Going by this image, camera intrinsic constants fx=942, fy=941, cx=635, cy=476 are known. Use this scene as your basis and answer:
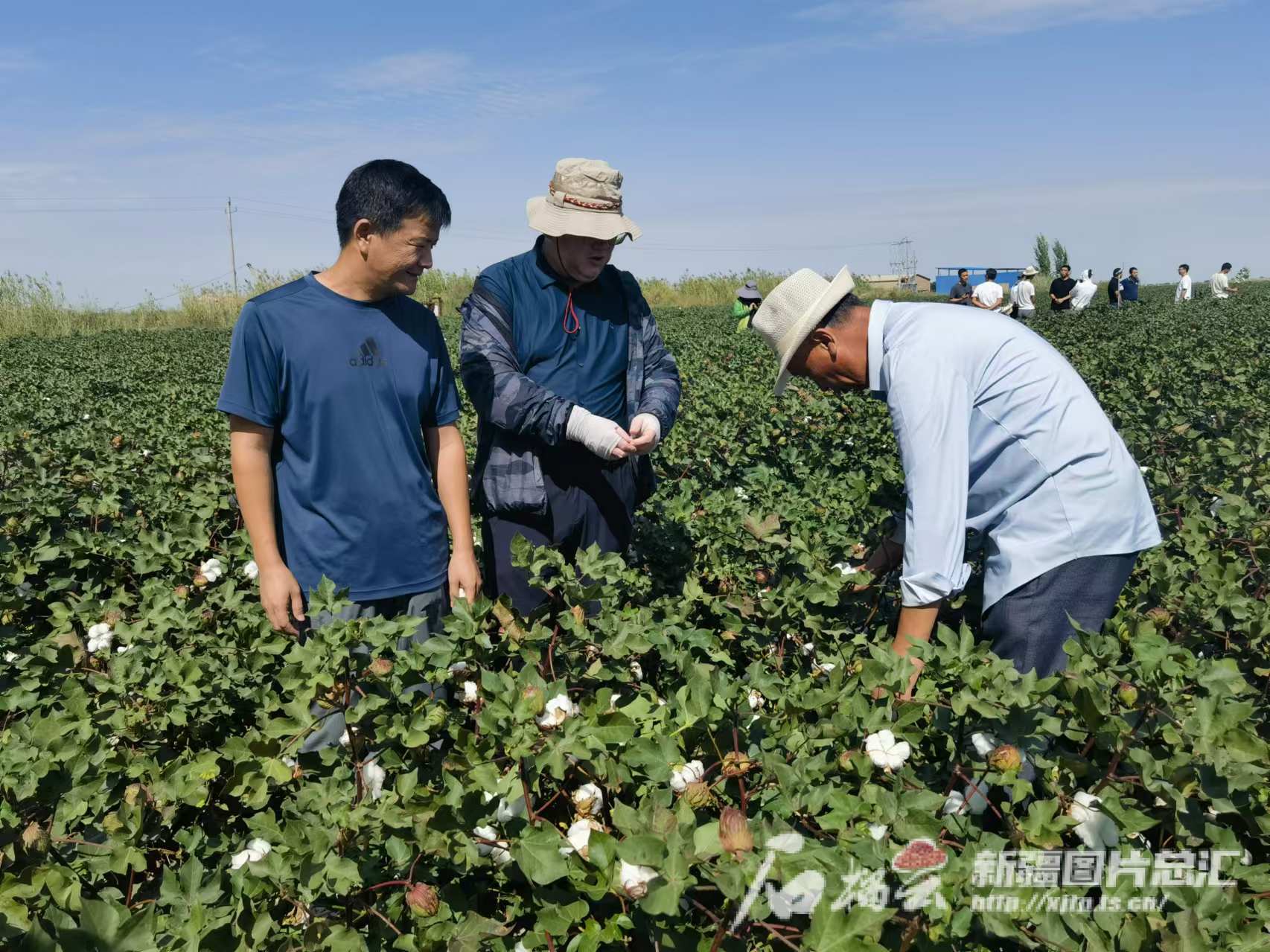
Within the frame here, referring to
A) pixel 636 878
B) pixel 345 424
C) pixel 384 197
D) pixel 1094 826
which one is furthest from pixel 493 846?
pixel 384 197

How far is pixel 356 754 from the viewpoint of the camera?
5.34 feet

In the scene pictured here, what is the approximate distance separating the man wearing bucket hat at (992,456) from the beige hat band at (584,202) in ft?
2.17

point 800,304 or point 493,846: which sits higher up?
point 800,304

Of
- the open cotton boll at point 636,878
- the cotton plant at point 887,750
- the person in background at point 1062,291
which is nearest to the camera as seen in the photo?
the open cotton boll at point 636,878

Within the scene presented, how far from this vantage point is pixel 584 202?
257 cm

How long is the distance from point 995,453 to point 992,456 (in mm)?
12

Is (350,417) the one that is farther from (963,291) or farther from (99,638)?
(963,291)

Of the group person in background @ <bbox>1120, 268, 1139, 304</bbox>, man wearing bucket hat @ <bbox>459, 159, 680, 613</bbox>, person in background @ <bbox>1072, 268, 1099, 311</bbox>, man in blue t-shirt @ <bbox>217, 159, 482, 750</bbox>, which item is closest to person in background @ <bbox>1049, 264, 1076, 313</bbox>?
person in background @ <bbox>1072, 268, 1099, 311</bbox>

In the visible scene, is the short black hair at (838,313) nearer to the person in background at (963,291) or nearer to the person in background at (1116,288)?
the person in background at (963,291)

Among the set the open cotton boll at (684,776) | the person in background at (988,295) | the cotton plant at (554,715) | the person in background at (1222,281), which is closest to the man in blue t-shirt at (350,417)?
the cotton plant at (554,715)

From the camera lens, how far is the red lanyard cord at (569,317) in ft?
8.95

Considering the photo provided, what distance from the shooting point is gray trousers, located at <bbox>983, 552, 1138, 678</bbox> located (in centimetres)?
209

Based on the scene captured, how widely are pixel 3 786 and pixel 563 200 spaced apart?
185cm

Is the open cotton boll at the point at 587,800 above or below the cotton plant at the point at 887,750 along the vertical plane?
below
